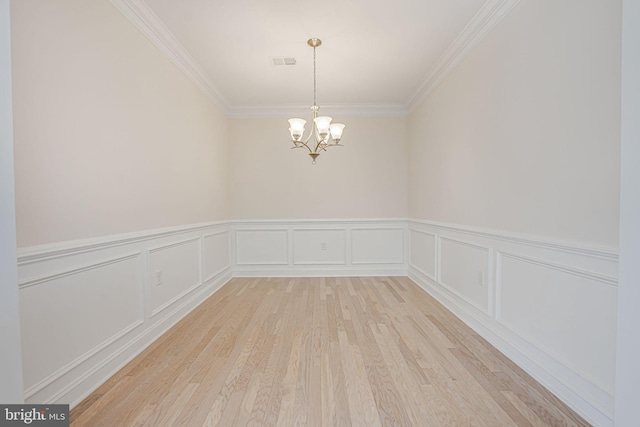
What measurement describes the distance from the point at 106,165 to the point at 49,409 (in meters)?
1.44

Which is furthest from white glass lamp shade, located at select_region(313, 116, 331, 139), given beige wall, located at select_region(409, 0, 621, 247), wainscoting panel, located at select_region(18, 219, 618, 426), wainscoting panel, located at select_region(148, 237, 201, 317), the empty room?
wainscoting panel, located at select_region(148, 237, 201, 317)

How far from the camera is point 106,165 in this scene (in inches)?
82.7

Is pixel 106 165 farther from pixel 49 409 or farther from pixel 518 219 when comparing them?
pixel 518 219

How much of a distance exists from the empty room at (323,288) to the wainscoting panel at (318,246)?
846 millimetres

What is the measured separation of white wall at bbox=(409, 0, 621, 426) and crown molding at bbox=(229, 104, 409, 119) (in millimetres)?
1766

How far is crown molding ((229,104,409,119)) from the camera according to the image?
4922 mm

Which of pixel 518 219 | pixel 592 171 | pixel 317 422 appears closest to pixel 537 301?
pixel 518 219

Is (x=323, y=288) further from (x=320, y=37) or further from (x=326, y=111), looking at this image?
(x=320, y=37)

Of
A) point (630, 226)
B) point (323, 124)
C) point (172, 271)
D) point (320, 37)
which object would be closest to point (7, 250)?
point (630, 226)

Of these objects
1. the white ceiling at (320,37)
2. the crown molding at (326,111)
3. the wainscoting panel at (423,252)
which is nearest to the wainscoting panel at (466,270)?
the wainscoting panel at (423,252)

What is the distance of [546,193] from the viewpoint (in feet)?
6.36

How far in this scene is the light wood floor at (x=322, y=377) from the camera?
5.48 ft

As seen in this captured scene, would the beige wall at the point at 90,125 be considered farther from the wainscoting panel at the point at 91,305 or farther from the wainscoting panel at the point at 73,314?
the wainscoting panel at the point at 73,314

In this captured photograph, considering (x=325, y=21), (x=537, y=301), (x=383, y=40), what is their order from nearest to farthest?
(x=537, y=301) < (x=325, y=21) < (x=383, y=40)
